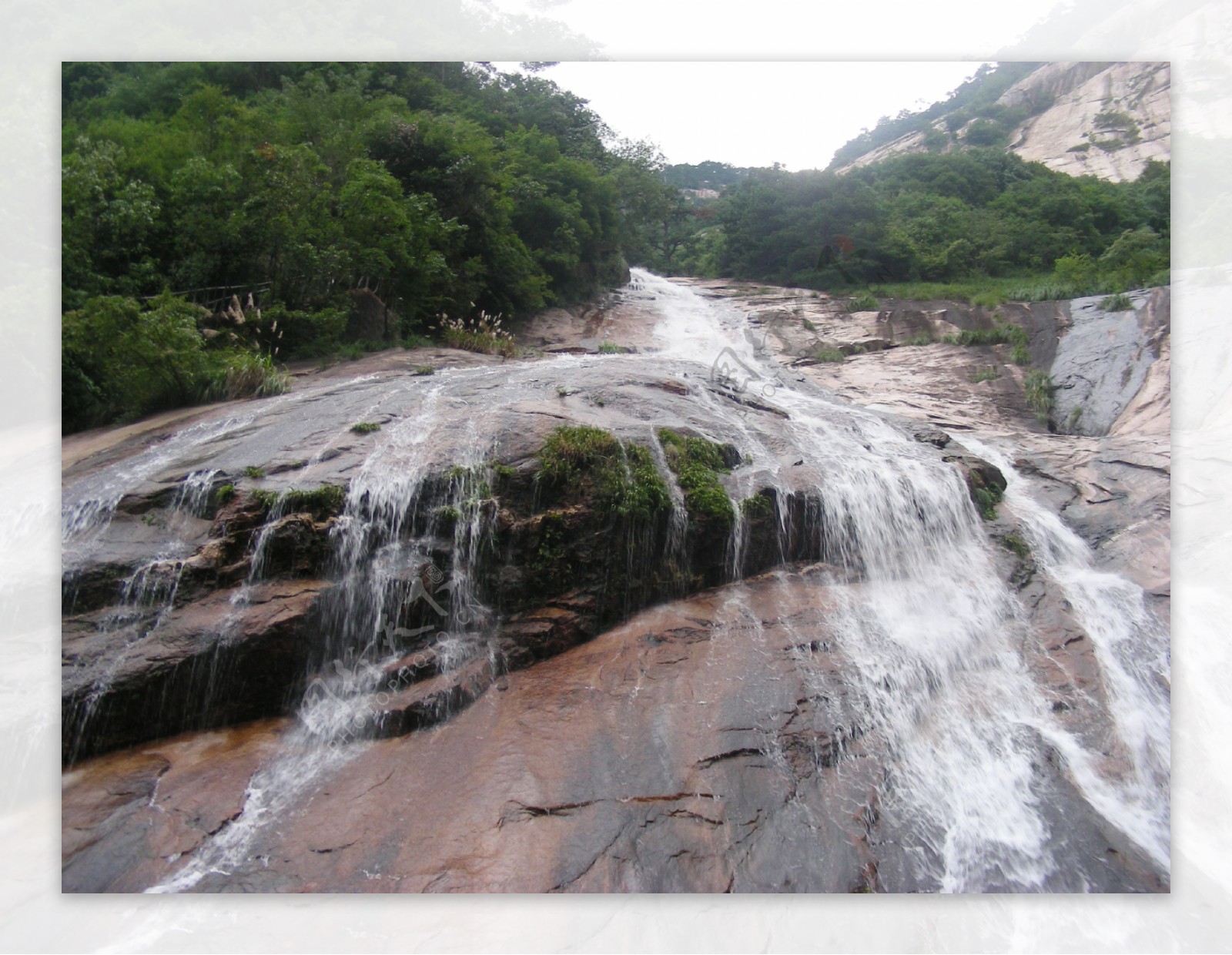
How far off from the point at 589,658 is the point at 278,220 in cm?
697

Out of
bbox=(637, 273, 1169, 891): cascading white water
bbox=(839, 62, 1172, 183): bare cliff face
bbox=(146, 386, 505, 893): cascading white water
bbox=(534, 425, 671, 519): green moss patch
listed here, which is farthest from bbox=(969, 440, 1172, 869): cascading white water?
bbox=(146, 386, 505, 893): cascading white water

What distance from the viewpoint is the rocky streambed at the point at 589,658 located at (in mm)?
3820

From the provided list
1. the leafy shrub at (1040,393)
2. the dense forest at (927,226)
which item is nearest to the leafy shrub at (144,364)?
the leafy shrub at (1040,393)

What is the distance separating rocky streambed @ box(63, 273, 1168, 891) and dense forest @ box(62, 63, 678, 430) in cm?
103

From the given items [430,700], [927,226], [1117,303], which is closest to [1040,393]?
[1117,303]

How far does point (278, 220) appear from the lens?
8422 millimetres

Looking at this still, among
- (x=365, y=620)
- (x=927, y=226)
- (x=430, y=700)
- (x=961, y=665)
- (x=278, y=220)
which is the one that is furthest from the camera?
(x=927, y=226)

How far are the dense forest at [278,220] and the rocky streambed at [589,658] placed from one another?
1.03m

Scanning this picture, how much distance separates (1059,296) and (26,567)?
1399cm

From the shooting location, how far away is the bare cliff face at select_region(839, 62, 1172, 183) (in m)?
5.81

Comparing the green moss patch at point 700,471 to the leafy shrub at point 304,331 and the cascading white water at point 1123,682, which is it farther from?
the leafy shrub at point 304,331

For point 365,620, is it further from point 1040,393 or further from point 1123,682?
point 1040,393

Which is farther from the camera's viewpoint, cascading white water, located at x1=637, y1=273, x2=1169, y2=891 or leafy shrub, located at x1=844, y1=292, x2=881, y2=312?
leafy shrub, located at x1=844, y1=292, x2=881, y2=312

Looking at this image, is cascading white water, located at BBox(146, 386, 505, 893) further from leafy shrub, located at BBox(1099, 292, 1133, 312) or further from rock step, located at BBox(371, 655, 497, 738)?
leafy shrub, located at BBox(1099, 292, 1133, 312)
